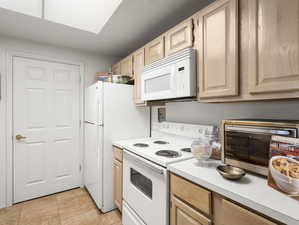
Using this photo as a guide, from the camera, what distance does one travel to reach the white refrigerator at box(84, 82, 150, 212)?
1.92m

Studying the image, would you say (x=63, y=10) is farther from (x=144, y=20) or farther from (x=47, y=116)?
(x=47, y=116)

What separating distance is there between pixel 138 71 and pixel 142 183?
4.30 ft

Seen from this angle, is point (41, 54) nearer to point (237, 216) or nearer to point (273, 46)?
point (273, 46)

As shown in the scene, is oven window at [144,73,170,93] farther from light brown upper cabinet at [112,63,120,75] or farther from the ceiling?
light brown upper cabinet at [112,63,120,75]

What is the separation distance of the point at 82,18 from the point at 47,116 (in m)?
1.50

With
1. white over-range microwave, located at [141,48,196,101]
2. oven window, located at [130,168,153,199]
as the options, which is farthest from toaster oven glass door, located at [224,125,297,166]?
oven window, located at [130,168,153,199]

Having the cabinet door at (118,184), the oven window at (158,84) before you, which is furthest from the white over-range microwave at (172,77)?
the cabinet door at (118,184)

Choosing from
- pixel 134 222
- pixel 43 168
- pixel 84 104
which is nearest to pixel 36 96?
pixel 84 104

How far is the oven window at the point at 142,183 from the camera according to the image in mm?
1382

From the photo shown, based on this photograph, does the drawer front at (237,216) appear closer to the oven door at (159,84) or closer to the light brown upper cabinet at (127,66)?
the oven door at (159,84)

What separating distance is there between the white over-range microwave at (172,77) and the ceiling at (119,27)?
521 millimetres

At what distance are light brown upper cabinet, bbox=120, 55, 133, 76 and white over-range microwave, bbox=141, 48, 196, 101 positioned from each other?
45 centimetres

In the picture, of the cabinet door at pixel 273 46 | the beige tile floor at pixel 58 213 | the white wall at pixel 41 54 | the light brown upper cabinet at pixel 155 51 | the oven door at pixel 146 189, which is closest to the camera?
the cabinet door at pixel 273 46

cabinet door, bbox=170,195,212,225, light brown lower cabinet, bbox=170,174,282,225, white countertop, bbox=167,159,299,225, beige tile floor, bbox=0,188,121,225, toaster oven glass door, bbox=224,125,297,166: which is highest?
toaster oven glass door, bbox=224,125,297,166
